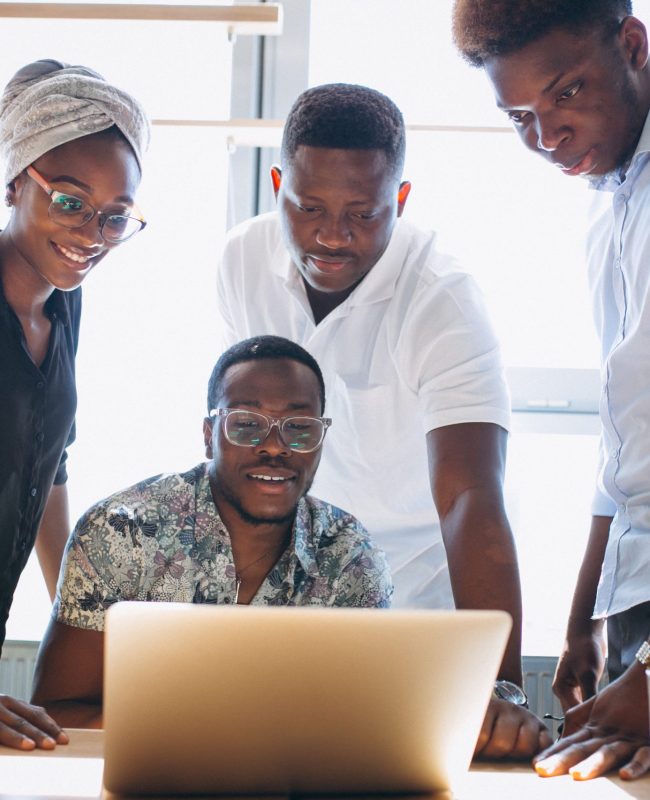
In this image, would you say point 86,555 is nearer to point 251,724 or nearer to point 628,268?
point 251,724

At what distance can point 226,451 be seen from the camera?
1.88 metres

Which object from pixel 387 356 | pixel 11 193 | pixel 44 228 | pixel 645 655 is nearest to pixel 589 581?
pixel 387 356

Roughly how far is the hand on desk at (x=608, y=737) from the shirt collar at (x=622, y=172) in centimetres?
83

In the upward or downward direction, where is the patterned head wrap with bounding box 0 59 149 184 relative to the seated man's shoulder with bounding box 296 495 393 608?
upward

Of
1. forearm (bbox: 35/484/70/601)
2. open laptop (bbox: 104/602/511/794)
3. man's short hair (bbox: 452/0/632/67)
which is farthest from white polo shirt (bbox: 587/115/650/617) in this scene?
forearm (bbox: 35/484/70/601)

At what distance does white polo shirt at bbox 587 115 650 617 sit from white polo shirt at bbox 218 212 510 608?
242 millimetres

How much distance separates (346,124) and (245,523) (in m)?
0.75

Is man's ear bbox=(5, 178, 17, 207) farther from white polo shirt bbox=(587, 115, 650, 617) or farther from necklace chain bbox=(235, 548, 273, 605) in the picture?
white polo shirt bbox=(587, 115, 650, 617)

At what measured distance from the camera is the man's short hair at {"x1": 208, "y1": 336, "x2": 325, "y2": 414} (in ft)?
6.35

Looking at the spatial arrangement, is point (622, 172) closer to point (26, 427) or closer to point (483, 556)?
point (483, 556)

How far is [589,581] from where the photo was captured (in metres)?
1.90

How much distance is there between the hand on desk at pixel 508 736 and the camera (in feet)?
4.13

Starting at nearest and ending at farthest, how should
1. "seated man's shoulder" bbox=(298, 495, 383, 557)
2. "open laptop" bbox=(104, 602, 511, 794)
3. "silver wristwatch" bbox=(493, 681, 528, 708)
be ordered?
"open laptop" bbox=(104, 602, 511, 794)
"silver wristwatch" bbox=(493, 681, 528, 708)
"seated man's shoulder" bbox=(298, 495, 383, 557)

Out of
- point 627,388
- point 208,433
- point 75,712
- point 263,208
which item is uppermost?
point 263,208
